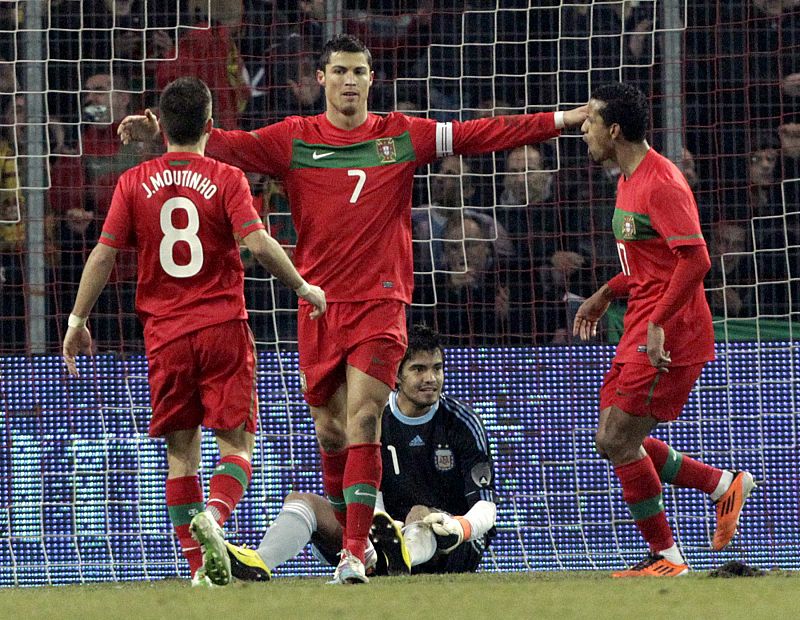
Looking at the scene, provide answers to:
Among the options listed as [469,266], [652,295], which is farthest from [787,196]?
[652,295]

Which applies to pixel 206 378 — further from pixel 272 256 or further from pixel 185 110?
pixel 185 110

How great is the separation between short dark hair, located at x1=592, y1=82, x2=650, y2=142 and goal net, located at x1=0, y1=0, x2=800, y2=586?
239 centimetres

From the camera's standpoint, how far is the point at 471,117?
9.29 metres

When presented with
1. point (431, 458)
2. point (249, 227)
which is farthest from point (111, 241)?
point (431, 458)

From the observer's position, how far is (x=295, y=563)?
28.6 ft

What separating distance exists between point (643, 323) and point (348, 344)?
128 cm

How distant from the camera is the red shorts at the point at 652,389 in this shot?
6582 mm

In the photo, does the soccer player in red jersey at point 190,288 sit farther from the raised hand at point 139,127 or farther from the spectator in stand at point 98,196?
the spectator in stand at point 98,196

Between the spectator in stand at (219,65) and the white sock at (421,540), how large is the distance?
124 inches

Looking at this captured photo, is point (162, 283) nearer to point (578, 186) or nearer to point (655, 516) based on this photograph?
point (655, 516)

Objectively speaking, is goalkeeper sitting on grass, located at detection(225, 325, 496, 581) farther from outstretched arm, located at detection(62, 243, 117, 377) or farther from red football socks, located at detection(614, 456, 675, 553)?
outstretched arm, located at detection(62, 243, 117, 377)

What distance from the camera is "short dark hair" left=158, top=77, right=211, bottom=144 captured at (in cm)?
586

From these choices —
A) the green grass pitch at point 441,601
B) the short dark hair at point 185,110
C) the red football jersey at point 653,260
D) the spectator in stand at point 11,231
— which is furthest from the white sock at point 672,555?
the spectator in stand at point 11,231

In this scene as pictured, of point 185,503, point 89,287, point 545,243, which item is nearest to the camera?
point 89,287
